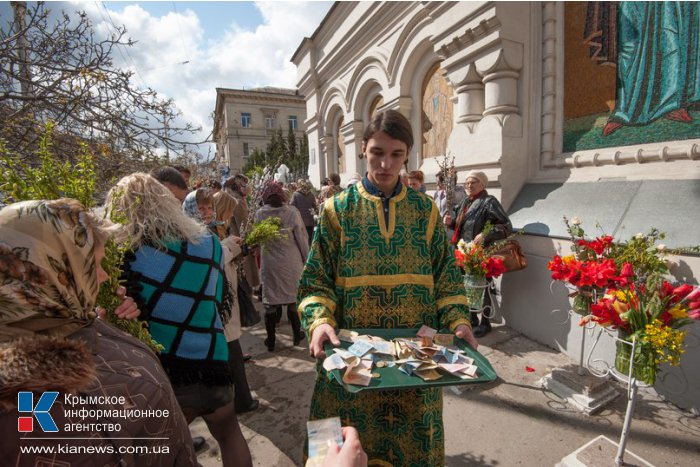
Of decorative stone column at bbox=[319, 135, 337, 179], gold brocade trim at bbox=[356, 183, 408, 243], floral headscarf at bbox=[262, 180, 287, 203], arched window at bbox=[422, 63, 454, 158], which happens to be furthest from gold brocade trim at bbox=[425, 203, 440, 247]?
decorative stone column at bbox=[319, 135, 337, 179]

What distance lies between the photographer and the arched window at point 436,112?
589 centimetres

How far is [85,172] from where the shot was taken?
1.18 meters

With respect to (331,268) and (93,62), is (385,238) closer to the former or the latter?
(331,268)

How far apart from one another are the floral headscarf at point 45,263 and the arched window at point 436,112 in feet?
18.9

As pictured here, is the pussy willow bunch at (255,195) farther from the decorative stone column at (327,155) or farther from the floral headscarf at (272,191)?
the decorative stone column at (327,155)

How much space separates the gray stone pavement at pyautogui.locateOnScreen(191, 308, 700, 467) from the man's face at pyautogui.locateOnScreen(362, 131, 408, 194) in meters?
1.94

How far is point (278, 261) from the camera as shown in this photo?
3.96m

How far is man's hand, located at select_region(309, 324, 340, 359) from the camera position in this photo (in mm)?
1436

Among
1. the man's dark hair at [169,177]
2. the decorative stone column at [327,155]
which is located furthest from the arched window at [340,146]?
the man's dark hair at [169,177]

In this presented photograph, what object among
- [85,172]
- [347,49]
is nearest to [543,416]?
[85,172]

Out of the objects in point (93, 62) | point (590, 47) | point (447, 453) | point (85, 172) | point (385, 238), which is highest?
point (590, 47)

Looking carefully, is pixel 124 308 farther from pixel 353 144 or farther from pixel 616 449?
pixel 353 144

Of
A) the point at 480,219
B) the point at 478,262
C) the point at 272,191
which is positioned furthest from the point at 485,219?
the point at 272,191

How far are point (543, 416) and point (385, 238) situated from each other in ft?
7.17
